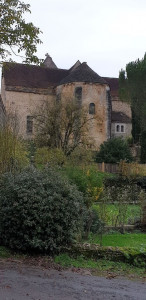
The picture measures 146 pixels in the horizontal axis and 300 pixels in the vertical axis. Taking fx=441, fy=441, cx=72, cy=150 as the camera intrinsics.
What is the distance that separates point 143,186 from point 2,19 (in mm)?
18169

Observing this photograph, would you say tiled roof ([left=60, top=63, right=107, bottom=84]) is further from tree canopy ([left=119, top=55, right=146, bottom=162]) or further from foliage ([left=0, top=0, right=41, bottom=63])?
foliage ([left=0, top=0, right=41, bottom=63])

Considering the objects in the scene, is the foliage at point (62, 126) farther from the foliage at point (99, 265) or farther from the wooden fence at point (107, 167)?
the foliage at point (99, 265)

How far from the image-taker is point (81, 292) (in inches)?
320

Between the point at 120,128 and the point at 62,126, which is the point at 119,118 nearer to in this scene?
the point at 120,128

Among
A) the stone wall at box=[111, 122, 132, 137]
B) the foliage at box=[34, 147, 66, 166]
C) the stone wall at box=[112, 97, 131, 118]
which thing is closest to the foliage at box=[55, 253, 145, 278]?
the foliage at box=[34, 147, 66, 166]

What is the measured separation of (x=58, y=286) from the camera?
27.6ft

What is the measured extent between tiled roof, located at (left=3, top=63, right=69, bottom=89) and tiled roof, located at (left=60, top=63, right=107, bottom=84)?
3586mm

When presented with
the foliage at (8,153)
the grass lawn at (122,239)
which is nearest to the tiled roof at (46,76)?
the foliage at (8,153)

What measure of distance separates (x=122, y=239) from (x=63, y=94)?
131 feet

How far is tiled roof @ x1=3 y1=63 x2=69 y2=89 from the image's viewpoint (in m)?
54.4

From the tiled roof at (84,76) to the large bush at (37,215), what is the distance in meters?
40.9

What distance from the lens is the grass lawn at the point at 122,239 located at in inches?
498

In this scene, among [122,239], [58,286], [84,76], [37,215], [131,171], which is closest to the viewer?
[58,286]

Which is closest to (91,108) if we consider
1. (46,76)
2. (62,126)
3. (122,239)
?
(46,76)
